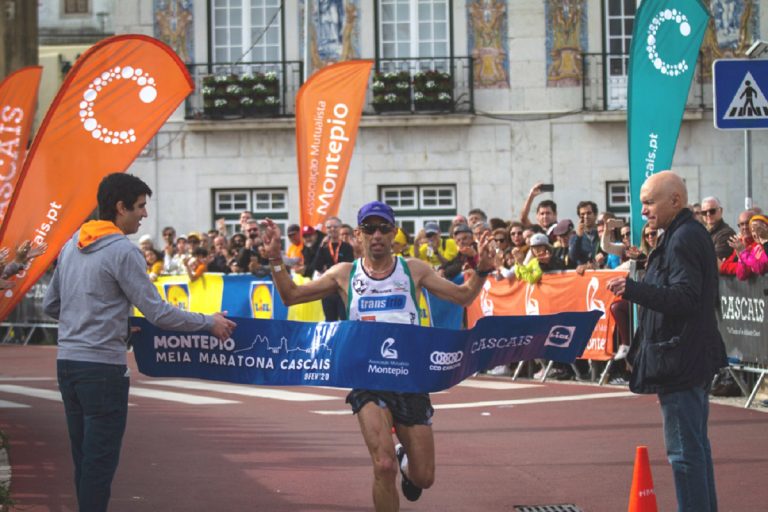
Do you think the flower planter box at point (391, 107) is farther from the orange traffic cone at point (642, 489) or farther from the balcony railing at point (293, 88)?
the orange traffic cone at point (642, 489)

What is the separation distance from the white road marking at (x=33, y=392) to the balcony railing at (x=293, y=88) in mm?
14488

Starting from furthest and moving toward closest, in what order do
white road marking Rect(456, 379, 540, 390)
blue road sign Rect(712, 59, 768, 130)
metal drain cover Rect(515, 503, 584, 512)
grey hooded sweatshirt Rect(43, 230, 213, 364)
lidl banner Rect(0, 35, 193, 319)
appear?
white road marking Rect(456, 379, 540, 390), lidl banner Rect(0, 35, 193, 319), blue road sign Rect(712, 59, 768, 130), metal drain cover Rect(515, 503, 584, 512), grey hooded sweatshirt Rect(43, 230, 213, 364)

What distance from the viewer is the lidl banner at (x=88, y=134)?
12.7 metres

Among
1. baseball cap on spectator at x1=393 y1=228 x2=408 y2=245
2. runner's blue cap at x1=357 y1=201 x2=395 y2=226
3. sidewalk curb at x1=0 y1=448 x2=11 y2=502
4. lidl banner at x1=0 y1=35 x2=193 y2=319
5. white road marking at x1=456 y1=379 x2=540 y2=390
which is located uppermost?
lidl banner at x1=0 y1=35 x2=193 y2=319

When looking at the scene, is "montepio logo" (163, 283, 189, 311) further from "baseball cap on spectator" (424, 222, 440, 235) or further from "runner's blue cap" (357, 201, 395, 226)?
"runner's blue cap" (357, 201, 395, 226)

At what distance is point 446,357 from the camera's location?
878 centimetres

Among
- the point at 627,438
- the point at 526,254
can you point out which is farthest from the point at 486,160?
the point at 627,438

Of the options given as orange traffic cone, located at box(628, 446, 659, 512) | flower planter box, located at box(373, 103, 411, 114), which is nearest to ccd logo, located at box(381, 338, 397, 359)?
orange traffic cone, located at box(628, 446, 659, 512)

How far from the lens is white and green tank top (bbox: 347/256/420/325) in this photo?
8.88 metres

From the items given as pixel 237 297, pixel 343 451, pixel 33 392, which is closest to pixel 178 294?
pixel 237 297

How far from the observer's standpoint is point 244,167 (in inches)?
1286

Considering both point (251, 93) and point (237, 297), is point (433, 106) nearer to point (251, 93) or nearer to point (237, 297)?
point (251, 93)

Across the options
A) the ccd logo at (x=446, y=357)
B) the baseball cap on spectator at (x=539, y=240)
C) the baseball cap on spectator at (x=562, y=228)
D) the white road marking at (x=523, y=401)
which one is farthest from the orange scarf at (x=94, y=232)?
the baseball cap on spectator at (x=562, y=228)

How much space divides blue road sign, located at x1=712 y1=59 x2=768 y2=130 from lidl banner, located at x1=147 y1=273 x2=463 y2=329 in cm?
1168
